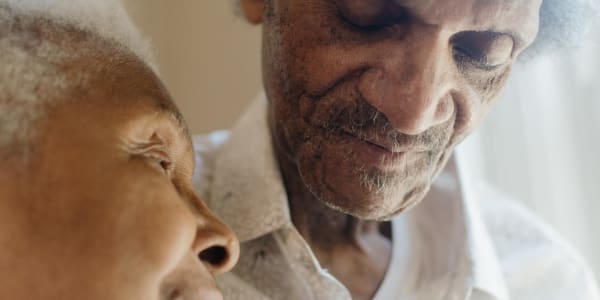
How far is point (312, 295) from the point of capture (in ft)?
2.14

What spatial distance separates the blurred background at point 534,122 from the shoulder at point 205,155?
0.05 feet

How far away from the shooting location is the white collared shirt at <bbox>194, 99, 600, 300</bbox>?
26.1 inches

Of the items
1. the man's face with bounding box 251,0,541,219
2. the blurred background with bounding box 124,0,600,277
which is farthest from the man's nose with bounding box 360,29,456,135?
the blurred background with bounding box 124,0,600,277

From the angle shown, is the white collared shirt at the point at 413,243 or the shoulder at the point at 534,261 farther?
the shoulder at the point at 534,261

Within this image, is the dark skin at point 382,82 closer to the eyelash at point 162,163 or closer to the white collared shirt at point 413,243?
the white collared shirt at point 413,243

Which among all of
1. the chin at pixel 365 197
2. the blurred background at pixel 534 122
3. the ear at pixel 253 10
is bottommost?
the blurred background at pixel 534 122

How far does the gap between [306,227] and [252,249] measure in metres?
0.10

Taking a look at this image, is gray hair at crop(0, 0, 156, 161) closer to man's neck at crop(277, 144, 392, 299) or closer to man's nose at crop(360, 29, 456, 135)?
man's nose at crop(360, 29, 456, 135)

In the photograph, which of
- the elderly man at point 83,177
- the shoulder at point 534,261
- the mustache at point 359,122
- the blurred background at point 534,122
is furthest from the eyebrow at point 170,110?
the shoulder at point 534,261

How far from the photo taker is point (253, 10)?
2.37 ft

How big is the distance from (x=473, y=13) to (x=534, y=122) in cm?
71

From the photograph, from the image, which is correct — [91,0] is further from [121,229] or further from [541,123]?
[541,123]

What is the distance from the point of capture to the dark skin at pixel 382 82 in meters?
0.54

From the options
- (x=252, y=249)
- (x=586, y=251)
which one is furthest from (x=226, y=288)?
(x=586, y=251)
